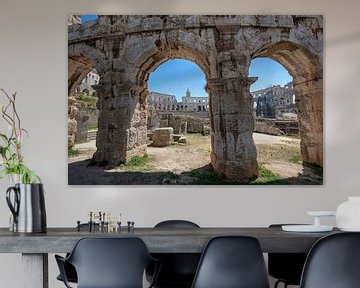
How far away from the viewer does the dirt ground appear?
5379 millimetres

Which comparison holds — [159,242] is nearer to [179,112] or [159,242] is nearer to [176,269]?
[176,269]

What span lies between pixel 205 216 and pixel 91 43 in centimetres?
183

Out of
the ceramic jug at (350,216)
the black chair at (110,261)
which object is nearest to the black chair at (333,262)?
the ceramic jug at (350,216)

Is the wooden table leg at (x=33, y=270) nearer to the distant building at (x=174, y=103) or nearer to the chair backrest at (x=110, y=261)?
the chair backrest at (x=110, y=261)

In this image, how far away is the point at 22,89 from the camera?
17.6 feet

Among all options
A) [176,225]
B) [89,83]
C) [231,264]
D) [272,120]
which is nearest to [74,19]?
[89,83]

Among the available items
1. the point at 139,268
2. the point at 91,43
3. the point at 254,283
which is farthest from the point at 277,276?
the point at 91,43

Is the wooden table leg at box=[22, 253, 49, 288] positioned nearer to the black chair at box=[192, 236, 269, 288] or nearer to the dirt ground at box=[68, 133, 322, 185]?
the black chair at box=[192, 236, 269, 288]

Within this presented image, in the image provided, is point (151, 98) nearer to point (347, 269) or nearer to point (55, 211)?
point (55, 211)

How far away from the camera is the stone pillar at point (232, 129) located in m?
5.41

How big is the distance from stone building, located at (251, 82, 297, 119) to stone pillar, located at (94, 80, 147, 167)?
3.31 ft

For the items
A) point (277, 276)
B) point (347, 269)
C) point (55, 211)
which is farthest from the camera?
point (55, 211)

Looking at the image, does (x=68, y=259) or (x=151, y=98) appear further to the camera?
(x=151, y=98)

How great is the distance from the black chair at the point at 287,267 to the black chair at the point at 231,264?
3.07 feet
